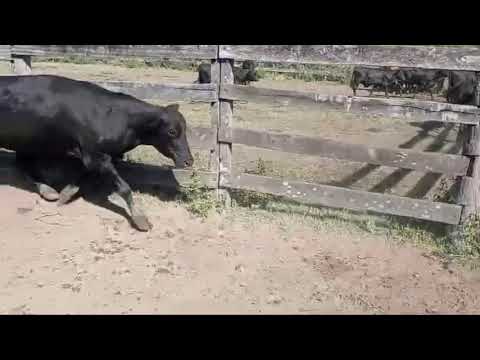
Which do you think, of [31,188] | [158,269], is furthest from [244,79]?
[158,269]

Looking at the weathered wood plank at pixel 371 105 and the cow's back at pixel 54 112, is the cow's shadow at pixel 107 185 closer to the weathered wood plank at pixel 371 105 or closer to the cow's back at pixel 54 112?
the cow's back at pixel 54 112

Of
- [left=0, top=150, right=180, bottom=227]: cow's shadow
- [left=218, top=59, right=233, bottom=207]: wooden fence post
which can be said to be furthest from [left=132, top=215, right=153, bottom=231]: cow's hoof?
[left=218, top=59, right=233, bottom=207]: wooden fence post

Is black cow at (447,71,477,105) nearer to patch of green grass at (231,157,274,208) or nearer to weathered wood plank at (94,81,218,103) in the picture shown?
patch of green grass at (231,157,274,208)

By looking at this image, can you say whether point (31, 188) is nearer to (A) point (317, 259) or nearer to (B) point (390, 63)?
(A) point (317, 259)

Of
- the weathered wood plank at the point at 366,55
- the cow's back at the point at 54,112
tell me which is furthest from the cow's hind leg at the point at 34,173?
the weathered wood plank at the point at 366,55

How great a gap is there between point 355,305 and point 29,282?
110 inches

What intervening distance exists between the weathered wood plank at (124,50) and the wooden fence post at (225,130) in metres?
0.22

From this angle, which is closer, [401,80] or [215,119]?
[215,119]

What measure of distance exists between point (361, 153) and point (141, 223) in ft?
8.05

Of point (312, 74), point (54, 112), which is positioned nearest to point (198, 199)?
point (54, 112)

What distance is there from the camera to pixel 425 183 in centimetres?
732

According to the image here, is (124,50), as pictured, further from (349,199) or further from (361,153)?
(349,199)

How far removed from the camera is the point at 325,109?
5.27 meters

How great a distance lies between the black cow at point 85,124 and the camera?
537 cm
